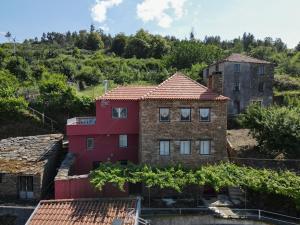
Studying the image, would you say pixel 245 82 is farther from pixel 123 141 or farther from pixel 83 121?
pixel 83 121

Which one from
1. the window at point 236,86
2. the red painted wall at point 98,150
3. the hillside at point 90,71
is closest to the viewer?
the red painted wall at point 98,150

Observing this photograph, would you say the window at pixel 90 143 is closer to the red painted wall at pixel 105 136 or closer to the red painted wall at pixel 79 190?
the red painted wall at pixel 105 136

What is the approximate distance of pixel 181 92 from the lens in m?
29.1

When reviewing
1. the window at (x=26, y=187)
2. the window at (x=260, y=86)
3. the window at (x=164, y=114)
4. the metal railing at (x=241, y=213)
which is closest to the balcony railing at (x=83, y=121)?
the window at (x=164, y=114)

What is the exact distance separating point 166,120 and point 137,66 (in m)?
46.0

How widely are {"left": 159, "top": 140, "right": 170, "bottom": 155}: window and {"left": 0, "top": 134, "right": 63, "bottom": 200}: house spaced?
862cm

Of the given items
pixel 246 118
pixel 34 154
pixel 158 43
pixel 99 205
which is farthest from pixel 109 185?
pixel 158 43

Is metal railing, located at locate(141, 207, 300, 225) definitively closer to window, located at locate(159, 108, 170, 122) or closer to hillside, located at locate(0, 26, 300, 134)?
window, located at locate(159, 108, 170, 122)

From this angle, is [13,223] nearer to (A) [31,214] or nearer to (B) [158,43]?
(A) [31,214]

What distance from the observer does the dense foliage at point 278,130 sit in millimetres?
30812

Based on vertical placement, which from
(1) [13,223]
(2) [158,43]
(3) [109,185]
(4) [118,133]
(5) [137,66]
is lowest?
(1) [13,223]

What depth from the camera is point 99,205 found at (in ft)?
80.2

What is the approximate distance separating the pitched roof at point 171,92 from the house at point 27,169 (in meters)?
6.64

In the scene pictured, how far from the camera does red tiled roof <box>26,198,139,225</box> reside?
22.7m
